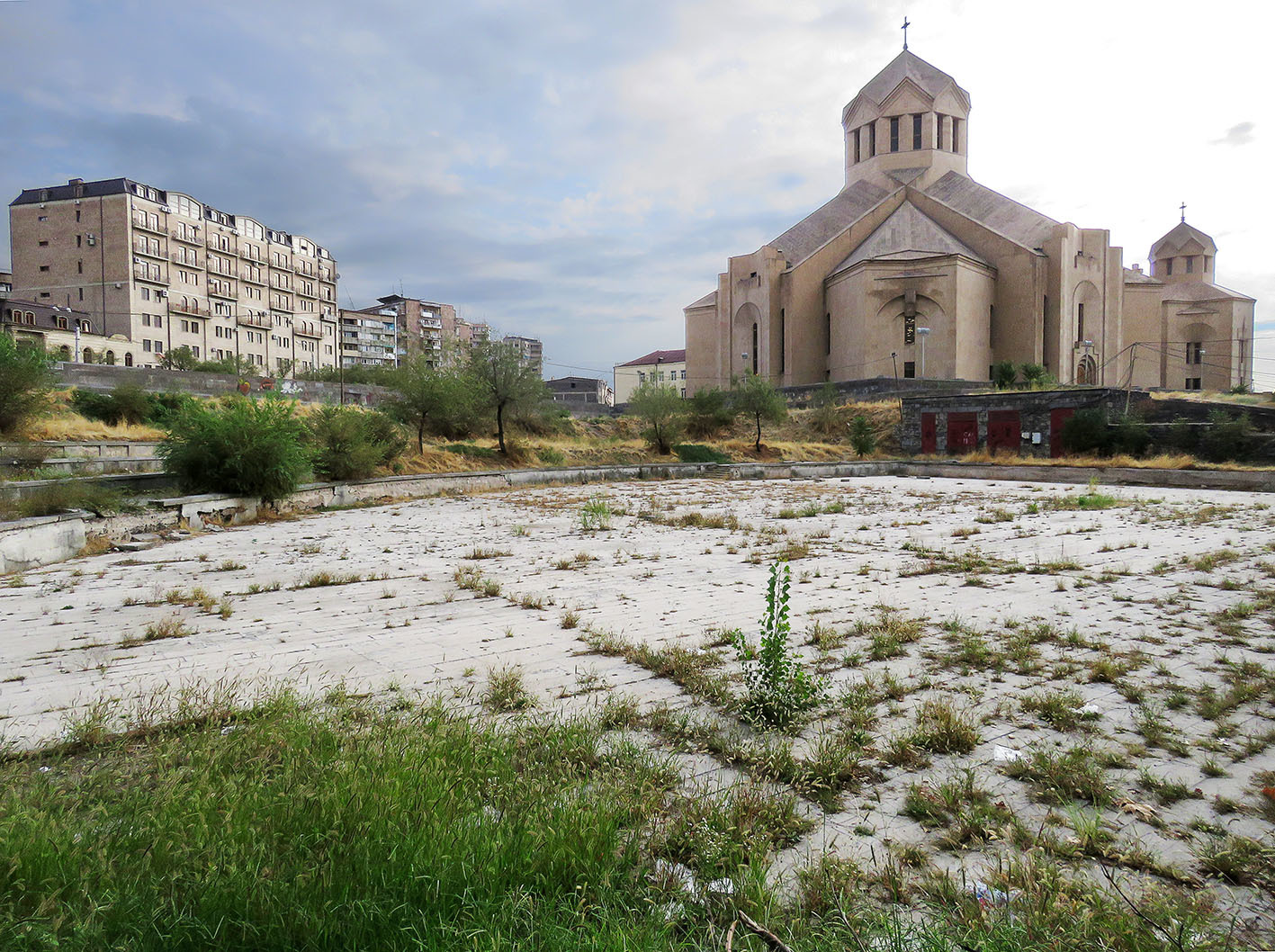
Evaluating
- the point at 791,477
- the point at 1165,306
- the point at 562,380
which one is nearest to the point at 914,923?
the point at 791,477

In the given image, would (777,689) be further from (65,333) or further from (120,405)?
(65,333)

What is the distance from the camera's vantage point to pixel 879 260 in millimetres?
39750

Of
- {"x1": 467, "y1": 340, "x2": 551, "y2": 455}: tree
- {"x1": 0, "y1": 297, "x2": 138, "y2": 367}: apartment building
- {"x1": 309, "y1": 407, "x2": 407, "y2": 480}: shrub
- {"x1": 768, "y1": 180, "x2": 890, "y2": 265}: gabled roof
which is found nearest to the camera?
{"x1": 309, "y1": 407, "x2": 407, "y2": 480}: shrub

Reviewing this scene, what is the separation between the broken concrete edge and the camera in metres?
8.57

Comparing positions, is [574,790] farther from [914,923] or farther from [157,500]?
[157,500]

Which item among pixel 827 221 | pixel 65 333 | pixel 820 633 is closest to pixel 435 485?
pixel 820 633

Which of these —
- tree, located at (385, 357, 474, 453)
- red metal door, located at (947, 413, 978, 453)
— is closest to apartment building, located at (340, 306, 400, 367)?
tree, located at (385, 357, 474, 453)

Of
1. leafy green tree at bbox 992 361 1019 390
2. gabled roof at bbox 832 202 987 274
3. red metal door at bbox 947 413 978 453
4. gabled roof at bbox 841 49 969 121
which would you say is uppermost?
gabled roof at bbox 841 49 969 121

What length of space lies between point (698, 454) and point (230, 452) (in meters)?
20.4

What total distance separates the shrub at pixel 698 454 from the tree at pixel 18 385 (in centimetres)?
2112

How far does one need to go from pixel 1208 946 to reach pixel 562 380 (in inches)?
3741

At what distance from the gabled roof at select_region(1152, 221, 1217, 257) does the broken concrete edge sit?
1839 inches

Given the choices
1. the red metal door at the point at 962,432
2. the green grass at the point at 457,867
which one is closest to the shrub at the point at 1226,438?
the red metal door at the point at 962,432

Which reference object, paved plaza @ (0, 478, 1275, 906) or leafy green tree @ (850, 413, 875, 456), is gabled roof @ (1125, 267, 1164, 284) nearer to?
leafy green tree @ (850, 413, 875, 456)
